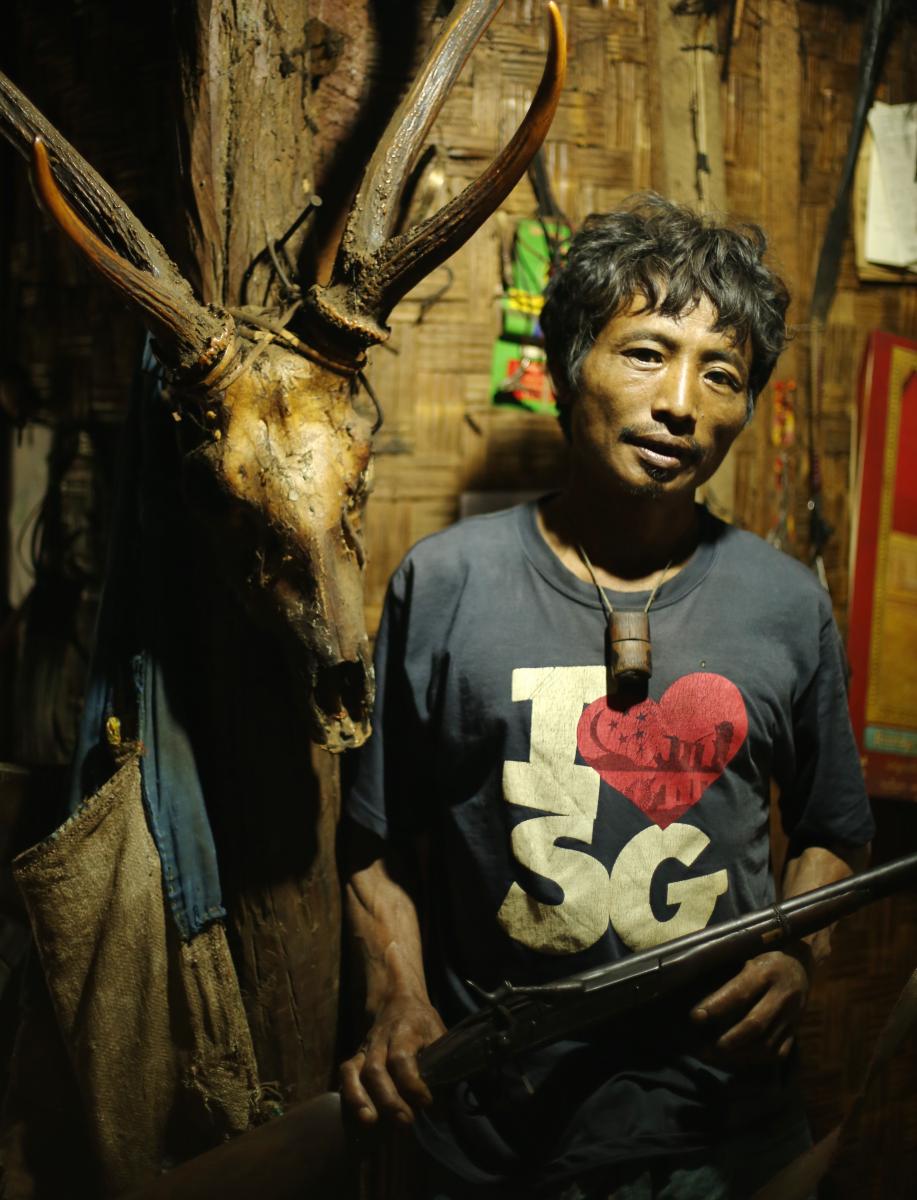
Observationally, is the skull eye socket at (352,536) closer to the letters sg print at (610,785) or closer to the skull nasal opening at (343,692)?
the skull nasal opening at (343,692)

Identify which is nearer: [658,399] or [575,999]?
[575,999]

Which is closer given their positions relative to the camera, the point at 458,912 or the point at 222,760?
the point at 458,912

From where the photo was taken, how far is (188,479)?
1.66 metres

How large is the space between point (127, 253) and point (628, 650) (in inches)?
40.7

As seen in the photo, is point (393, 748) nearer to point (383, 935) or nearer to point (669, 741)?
point (383, 935)

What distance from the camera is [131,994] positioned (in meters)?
1.80

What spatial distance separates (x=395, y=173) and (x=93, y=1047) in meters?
1.66

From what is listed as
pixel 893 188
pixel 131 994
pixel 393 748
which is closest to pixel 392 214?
pixel 393 748

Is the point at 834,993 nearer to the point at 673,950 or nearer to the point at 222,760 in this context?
the point at 673,950

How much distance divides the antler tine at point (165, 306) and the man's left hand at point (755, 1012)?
1.33 metres

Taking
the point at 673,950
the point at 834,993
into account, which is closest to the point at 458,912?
the point at 673,950

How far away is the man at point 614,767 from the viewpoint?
1622 mm

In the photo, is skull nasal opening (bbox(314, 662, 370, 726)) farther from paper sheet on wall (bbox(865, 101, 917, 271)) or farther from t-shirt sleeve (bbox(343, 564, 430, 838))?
paper sheet on wall (bbox(865, 101, 917, 271))

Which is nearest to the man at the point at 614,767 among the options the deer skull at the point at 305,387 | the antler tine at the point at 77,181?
the deer skull at the point at 305,387
